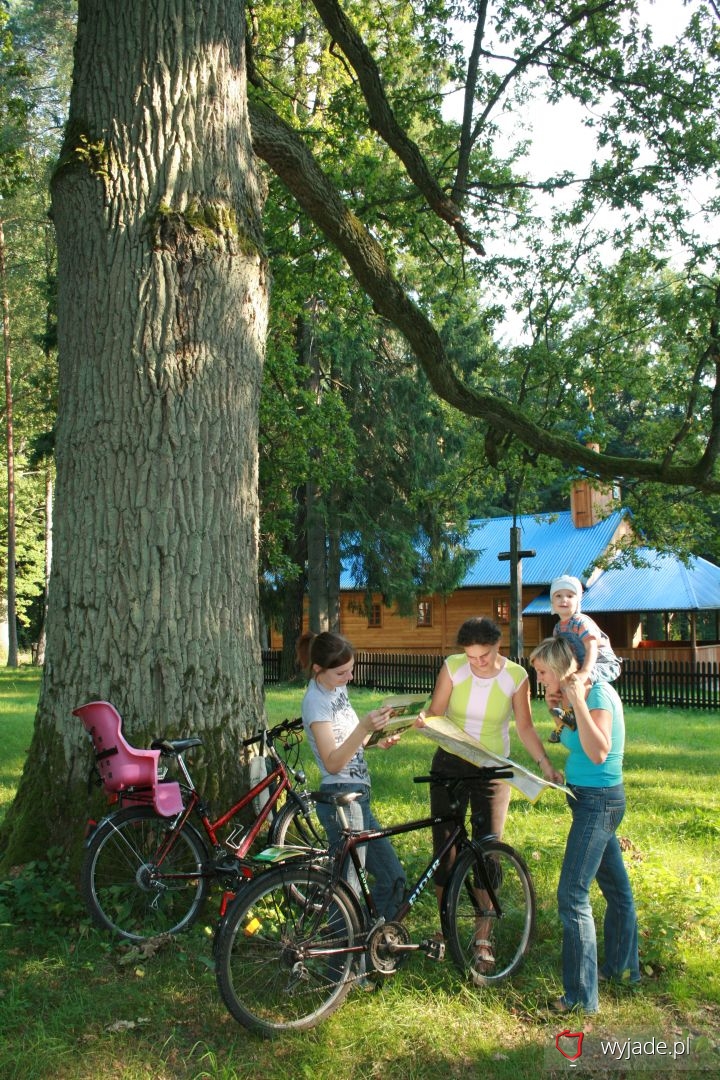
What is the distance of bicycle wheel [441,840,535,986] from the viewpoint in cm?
435

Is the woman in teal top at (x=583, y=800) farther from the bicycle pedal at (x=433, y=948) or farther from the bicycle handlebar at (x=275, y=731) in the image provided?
the bicycle handlebar at (x=275, y=731)

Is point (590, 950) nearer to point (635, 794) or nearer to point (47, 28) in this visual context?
point (635, 794)

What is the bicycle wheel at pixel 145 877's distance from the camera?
465cm

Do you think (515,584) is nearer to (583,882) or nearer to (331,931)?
(583,882)

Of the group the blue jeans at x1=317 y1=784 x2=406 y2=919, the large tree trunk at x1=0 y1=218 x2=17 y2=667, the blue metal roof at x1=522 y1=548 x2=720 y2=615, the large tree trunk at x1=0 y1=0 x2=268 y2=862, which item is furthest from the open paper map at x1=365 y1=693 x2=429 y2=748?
the large tree trunk at x1=0 y1=218 x2=17 y2=667

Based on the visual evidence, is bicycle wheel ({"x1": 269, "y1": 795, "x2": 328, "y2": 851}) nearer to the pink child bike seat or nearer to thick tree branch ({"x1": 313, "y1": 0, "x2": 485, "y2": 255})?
the pink child bike seat

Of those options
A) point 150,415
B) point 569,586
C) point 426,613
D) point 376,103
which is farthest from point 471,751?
point 426,613

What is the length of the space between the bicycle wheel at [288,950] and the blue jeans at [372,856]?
1.03ft

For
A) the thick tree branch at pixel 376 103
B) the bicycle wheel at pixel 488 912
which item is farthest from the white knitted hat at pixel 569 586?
the thick tree branch at pixel 376 103

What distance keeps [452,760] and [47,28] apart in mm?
32165

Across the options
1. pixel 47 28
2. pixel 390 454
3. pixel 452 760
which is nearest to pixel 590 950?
pixel 452 760

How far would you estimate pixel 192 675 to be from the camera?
509 centimetres

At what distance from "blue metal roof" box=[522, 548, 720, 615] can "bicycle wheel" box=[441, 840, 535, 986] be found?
2442 cm

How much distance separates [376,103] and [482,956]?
760cm
